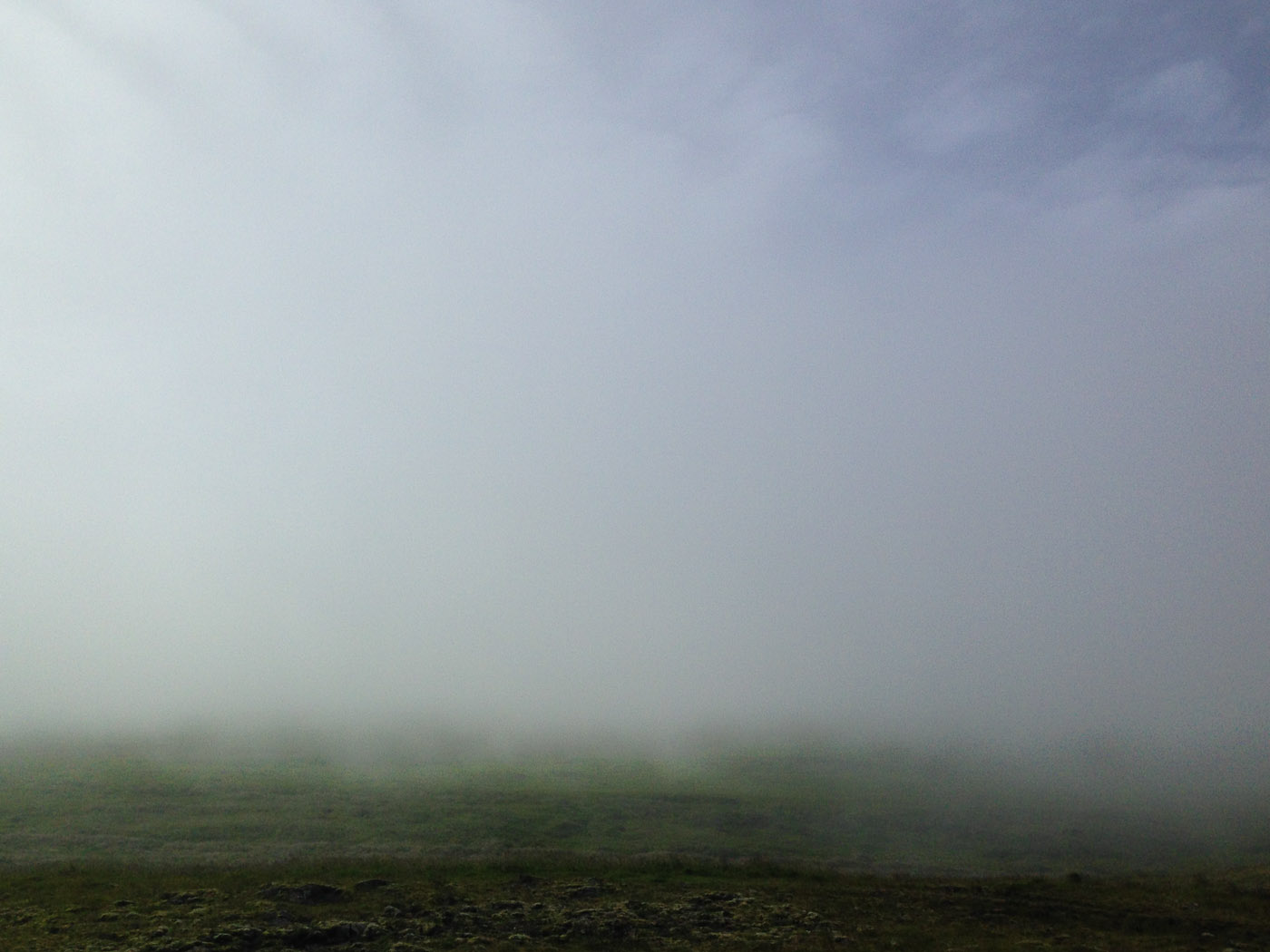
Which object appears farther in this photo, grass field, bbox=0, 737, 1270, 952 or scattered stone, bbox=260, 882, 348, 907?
scattered stone, bbox=260, 882, 348, 907

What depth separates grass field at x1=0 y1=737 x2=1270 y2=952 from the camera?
41.8 meters

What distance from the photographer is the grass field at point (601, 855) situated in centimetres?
4184

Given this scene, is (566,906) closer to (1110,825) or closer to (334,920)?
(334,920)

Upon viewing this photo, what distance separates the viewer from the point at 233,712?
154m

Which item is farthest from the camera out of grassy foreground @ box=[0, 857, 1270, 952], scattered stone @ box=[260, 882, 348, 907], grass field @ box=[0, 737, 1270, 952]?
scattered stone @ box=[260, 882, 348, 907]

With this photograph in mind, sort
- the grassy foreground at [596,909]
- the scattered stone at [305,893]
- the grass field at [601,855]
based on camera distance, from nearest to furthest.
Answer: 1. the grassy foreground at [596,909]
2. the grass field at [601,855]
3. the scattered stone at [305,893]

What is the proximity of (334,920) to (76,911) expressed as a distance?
13.7 m

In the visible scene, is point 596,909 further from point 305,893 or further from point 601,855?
point 305,893

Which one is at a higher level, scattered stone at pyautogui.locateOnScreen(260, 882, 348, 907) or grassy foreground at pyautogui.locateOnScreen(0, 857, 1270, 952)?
scattered stone at pyautogui.locateOnScreen(260, 882, 348, 907)

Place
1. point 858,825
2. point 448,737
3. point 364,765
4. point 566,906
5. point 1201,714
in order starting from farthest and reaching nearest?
point 1201,714 → point 448,737 → point 364,765 → point 858,825 → point 566,906

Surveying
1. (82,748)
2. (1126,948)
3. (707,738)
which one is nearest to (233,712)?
(82,748)

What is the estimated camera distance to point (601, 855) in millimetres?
58844

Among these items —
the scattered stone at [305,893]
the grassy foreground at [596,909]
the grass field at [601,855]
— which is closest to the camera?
the grassy foreground at [596,909]

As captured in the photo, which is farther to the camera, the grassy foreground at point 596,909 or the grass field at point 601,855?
the grass field at point 601,855
